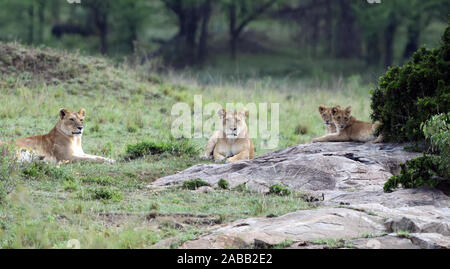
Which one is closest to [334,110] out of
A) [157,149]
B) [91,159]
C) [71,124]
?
[157,149]

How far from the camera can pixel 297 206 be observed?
29.5 ft

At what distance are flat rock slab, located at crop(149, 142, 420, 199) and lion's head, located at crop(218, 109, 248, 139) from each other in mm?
1961

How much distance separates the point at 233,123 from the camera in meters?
14.1

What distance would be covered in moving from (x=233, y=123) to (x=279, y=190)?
4.38 metres

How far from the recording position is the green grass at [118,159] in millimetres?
7949

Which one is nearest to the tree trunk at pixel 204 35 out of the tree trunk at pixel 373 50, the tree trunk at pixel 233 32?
the tree trunk at pixel 233 32

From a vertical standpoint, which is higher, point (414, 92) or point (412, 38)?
point (412, 38)

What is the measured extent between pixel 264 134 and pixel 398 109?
6618 millimetres

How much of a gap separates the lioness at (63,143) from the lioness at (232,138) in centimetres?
243

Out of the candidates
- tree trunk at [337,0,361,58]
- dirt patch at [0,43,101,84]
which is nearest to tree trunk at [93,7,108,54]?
tree trunk at [337,0,361,58]

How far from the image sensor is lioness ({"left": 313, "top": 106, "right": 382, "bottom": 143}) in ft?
42.7

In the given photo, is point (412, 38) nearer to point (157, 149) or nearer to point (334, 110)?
point (334, 110)

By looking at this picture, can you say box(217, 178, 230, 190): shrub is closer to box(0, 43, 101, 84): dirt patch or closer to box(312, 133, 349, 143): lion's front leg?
box(312, 133, 349, 143): lion's front leg

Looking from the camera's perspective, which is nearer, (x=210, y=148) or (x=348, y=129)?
(x=348, y=129)
